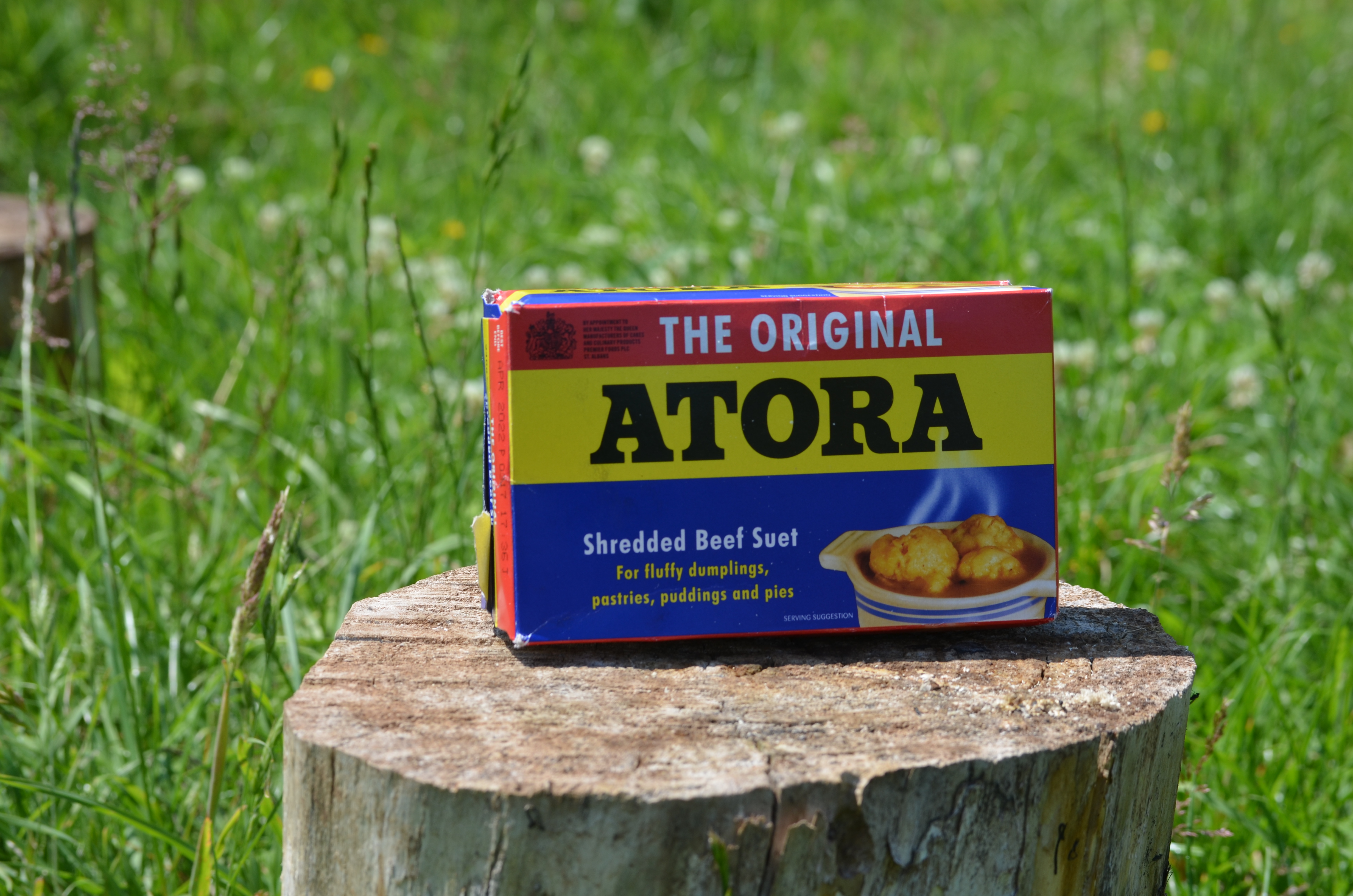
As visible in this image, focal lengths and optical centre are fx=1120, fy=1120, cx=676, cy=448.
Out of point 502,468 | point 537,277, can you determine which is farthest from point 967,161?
point 502,468

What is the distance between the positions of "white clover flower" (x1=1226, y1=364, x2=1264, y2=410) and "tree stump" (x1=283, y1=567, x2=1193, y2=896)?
69.7 inches

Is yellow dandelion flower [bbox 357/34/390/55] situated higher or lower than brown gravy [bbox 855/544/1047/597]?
higher

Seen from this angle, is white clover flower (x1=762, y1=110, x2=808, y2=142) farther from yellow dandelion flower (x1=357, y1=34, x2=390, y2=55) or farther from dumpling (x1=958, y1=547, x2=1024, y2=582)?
dumpling (x1=958, y1=547, x2=1024, y2=582)

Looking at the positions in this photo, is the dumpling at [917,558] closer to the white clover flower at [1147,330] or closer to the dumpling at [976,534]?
the dumpling at [976,534]

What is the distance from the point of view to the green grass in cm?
175

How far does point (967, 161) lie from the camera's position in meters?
3.75

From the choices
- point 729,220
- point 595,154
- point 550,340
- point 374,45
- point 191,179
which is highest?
point 374,45

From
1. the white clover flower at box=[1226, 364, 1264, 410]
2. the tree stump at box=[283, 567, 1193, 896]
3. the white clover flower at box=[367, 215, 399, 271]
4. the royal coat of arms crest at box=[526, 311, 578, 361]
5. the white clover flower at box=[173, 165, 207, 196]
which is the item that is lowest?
the tree stump at box=[283, 567, 1193, 896]

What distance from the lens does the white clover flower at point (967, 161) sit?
12.3 ft

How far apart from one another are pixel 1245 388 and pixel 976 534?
6.42ft

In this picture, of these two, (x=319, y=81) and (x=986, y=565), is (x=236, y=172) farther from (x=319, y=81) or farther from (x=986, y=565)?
(x=986, y=565)

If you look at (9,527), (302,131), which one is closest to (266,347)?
(9,527)

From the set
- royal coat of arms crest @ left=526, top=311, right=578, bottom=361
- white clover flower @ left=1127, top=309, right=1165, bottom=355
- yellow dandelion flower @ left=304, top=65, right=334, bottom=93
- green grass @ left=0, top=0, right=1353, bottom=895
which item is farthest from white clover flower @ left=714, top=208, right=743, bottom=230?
royal coat of arms crest @ left=526, top=311, right=578, bottom=361

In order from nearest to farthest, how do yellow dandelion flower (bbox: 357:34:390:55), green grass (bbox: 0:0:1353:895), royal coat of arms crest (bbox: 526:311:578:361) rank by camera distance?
1. royal coat of arms crest (bbox: 526:311:578:361)
2. green grass (bbox: 0:0:1353:895)
3. yellow dandelion flower (bbox: 357:34:390:55)
